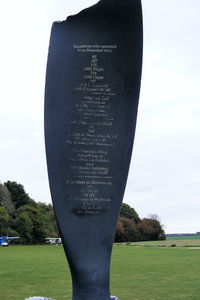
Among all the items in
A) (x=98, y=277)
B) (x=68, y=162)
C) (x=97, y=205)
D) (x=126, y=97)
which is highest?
(x=126, y=97)

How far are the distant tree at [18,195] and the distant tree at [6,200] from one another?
2.79m

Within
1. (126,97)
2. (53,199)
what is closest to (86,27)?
(126,97)

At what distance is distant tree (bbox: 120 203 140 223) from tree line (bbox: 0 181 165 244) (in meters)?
5.12

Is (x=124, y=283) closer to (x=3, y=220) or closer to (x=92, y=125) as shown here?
(x=92, y=125)

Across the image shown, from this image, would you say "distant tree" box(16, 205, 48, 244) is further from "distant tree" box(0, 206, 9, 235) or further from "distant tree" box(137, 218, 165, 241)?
"distant tree" box(137, 218, 165, 241)

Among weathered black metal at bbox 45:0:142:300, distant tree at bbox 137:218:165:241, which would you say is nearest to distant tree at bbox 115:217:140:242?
distant tree at bbox 137:218:165:241

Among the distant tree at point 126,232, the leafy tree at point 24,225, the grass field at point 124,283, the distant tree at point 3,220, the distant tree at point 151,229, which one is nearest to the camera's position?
the grass field at point 124,283

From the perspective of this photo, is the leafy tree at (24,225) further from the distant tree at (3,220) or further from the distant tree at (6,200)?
the distant tree at (6,200)

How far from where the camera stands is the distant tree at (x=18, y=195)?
65625 mm

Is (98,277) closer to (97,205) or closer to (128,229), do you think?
(97,205)

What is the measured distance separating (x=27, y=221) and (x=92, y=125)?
5014 cm

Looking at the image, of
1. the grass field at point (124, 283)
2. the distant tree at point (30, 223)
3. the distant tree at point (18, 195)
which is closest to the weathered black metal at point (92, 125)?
the grass field at point (124, 283)

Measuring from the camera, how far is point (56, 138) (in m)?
7.12

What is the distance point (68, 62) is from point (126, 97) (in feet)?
3.43
